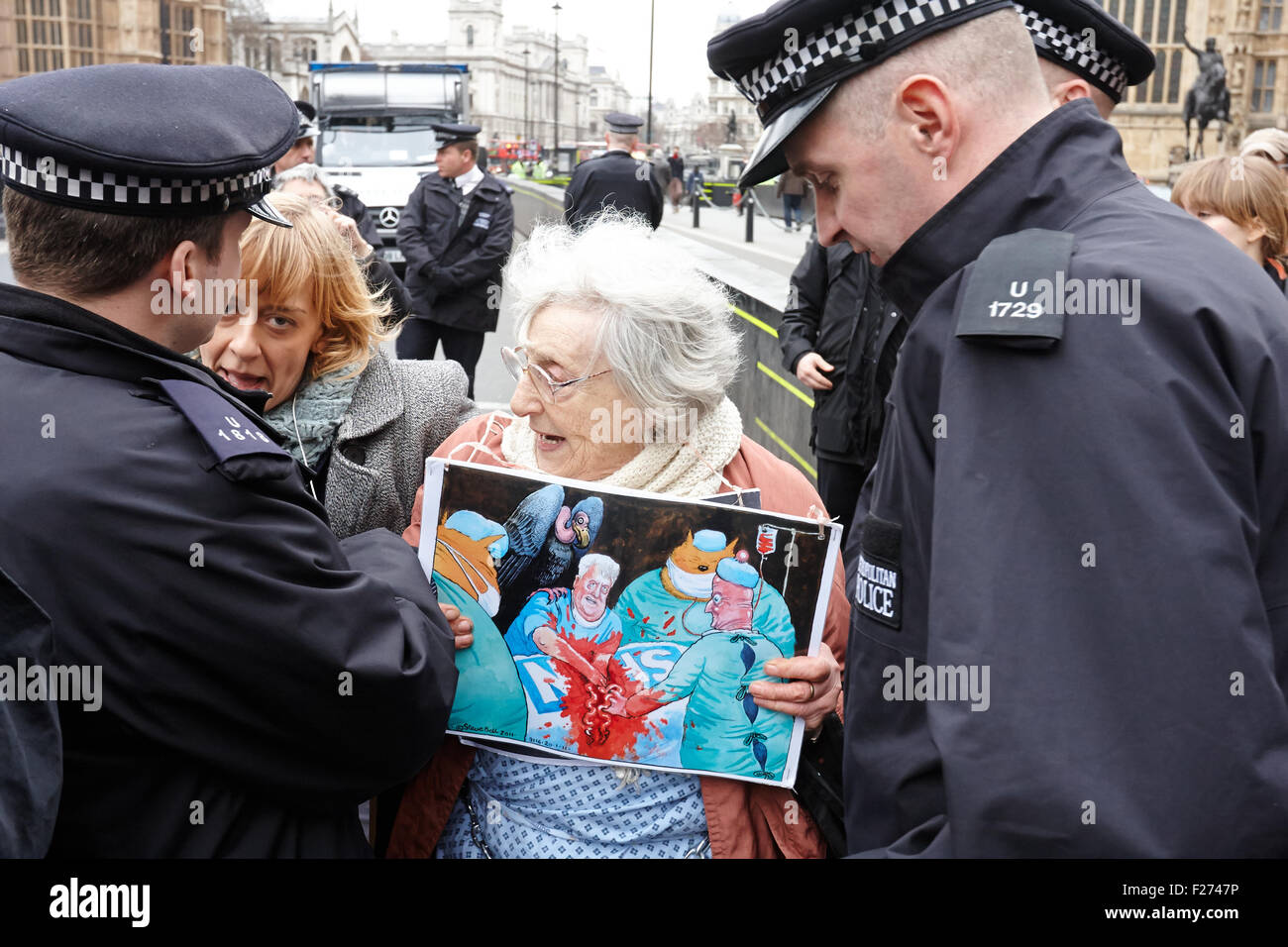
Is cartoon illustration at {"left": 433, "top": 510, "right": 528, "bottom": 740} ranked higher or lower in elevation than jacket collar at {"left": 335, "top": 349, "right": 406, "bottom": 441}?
lower

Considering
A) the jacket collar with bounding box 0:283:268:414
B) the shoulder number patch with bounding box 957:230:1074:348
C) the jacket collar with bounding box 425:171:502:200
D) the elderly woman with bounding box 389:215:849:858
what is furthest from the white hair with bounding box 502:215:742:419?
the jacket collar with bounding box 425:171:502:200

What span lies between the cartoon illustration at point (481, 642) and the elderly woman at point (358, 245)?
118 cm

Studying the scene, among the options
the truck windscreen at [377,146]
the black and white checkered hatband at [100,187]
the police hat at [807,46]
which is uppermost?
the truck windscreen at [377,146]

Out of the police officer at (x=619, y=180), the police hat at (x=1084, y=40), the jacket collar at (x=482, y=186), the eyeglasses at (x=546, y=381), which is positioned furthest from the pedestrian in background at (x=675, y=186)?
the police hat at (x=1084, y=40)

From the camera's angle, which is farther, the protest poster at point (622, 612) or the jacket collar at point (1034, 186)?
the protest poster at point (622, 612)

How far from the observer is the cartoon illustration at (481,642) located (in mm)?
2066

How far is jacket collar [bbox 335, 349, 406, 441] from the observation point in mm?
2779

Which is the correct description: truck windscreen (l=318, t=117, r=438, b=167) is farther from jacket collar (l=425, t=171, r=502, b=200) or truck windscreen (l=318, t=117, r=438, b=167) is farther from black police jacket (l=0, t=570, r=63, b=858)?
black police jacket (l=0, t=570, r=63, b=858)

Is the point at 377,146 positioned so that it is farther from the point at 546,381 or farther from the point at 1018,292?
the point at 1018,292

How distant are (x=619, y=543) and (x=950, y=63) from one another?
0.95 metres

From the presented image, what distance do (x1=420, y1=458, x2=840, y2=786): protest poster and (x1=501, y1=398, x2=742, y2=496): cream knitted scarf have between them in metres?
0.29

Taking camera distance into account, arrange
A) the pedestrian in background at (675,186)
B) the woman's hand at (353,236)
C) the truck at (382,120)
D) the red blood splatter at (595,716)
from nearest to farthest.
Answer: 1. the red blood splatter at (595,716)
2. the woman's hand at (353,236)
3. the truck at (382,120)
4. the pedestrian in background at (675,186)

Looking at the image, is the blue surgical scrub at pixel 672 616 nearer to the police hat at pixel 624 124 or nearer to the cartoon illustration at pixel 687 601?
the cartoon illustration at pixel 687 601
